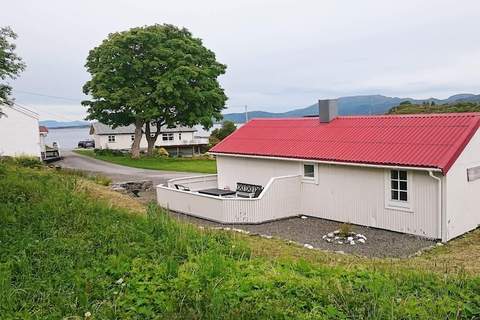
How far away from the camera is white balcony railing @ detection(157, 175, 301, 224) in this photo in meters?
16.4

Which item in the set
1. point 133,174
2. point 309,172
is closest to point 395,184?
point 309,172

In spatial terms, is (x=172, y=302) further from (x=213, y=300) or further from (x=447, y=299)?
(x=447, y=299)

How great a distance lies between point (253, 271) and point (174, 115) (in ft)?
120

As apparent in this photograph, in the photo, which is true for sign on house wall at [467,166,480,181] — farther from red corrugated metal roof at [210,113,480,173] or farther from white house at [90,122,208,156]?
white house at [90,122,208,156]

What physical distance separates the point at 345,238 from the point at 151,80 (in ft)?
101

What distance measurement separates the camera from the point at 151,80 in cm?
4122

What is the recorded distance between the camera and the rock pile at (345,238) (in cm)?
1357

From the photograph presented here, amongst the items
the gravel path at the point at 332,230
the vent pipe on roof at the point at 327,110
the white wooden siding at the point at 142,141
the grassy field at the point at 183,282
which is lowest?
the gravel path at the point at 332,230

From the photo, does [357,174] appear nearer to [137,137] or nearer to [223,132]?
[137,137]

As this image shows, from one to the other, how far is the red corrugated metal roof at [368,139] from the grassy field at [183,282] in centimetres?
659

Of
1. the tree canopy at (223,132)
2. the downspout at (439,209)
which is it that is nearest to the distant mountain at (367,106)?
the tree canopy at (223,132)

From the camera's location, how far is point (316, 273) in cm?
700

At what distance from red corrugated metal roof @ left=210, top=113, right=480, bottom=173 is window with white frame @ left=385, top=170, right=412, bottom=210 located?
46 cm

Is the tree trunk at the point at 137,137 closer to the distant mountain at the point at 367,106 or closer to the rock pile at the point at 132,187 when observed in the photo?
the distant mountain at the point at 367,106
